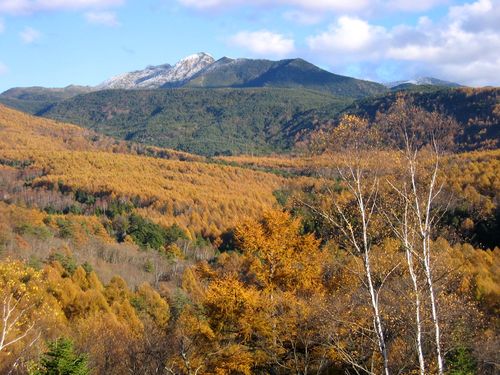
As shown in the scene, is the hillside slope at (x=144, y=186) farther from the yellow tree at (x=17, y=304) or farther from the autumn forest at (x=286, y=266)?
the yellow tree at (x=17, y=304)

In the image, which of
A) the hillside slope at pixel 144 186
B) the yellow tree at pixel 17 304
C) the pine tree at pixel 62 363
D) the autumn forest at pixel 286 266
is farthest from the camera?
the hillside slope at pixel 144 186

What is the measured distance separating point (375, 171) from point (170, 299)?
46115 mm

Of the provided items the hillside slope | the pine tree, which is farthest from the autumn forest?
the hillside slope

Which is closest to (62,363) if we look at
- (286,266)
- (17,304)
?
(17,304)

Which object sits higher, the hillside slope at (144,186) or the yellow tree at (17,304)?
the yellow tree at (17,304)

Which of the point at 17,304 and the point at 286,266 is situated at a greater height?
the point at 286,266

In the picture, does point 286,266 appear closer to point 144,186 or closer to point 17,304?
point 17,304

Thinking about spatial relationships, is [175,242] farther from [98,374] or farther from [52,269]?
[98,374]

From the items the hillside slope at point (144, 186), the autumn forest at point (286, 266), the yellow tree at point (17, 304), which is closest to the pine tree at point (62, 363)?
the autumn forest at point (286, 266)

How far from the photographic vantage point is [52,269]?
51.4 metres

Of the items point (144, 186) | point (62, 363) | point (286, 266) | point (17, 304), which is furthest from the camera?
point (144, 186)

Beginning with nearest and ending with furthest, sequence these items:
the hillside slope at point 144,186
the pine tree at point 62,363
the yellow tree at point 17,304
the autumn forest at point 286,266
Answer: the autumn forest at point 286,266
the yellow tree at point 17,304
the pine tree at point 62,363
the hillside slope at point 144,186

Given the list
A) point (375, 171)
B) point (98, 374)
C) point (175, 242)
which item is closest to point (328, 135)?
point (375, 171)

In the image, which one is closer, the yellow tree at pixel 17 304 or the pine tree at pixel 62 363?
→ the yellow tree at pixel 17 304
